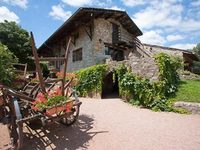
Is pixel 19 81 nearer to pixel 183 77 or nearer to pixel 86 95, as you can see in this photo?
pixel 86 95

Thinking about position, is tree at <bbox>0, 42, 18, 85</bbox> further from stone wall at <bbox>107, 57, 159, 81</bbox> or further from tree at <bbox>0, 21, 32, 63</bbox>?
tree at <bbox>0, 21, 32, 63</bbox>

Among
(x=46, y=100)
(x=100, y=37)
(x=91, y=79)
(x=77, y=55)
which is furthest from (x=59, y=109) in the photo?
(x=77, y=55)

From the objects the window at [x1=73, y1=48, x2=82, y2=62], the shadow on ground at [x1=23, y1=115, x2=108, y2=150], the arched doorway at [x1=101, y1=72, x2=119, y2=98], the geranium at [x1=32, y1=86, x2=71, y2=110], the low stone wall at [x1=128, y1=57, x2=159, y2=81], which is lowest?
the shadow on ground at [x1=23, y1=115, x2=108, y2=150]

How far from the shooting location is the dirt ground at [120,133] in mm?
6012

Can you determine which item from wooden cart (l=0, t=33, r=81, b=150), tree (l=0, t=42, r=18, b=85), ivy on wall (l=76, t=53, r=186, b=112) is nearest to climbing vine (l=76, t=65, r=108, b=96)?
ivy on wall (l=76, t=53, r=186, b=112)

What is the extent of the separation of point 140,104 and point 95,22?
967cm

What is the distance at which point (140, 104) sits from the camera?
1069cm

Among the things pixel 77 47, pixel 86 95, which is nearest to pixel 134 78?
pixel 86 95

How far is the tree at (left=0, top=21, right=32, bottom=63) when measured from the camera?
24359mm

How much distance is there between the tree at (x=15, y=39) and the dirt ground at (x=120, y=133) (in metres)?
18.3

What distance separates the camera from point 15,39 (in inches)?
976

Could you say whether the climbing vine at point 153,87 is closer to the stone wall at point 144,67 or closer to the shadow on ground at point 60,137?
the stone wall at point 144,67

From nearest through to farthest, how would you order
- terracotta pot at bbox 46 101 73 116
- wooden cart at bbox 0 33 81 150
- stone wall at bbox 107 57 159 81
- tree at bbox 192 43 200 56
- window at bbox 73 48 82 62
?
wooden cart at bbox 0 33 81 150 < terracotta pot at bbox 46 101 73 116 < stone wall at bbox 107 57 159 81 < window at bbox 73 48 82 62 < tree at bbox 192 43 200 56

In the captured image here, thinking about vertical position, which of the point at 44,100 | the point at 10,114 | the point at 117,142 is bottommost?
the point at 117,142
